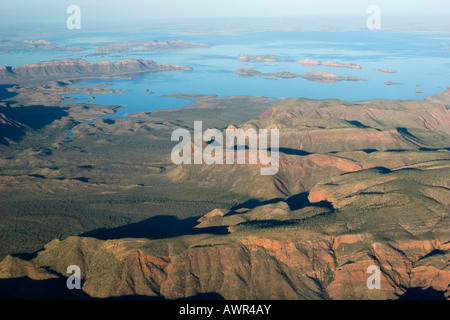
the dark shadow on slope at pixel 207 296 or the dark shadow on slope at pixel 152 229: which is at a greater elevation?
the dark shadow on slope at pixel 152 229

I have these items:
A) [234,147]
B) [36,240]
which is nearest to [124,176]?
[234,147]

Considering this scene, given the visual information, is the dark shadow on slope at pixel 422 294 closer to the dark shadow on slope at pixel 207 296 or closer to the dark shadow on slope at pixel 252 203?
the dark shadow on slope at pixel 207 296

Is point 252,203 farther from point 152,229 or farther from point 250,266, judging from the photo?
point 250,266

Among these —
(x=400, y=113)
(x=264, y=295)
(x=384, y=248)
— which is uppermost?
(x=400, y=113)

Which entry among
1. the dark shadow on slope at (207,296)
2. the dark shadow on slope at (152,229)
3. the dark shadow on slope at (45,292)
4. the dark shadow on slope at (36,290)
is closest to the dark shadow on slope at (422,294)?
the dark shadow on slope at (207,296)

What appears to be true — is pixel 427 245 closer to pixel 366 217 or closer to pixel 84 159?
pixel 366 217

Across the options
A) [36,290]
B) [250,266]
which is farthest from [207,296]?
[36,290]
